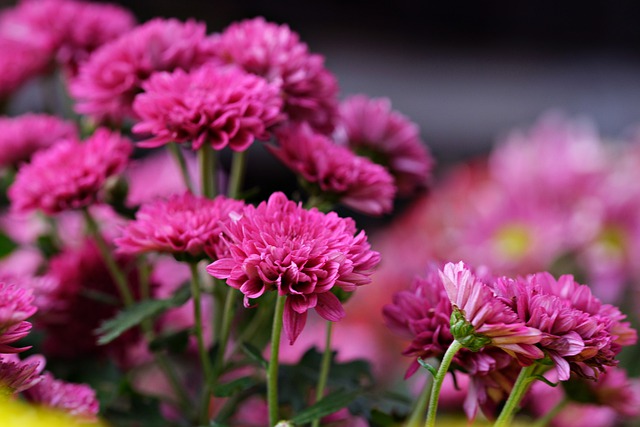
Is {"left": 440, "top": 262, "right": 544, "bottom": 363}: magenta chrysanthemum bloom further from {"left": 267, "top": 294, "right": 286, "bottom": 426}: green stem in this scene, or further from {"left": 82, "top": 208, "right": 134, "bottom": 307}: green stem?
{"left": 82, "top": 208, "right": 134, "bottom": 307}: green stem

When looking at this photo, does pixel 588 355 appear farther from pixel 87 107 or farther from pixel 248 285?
pixel 87 107

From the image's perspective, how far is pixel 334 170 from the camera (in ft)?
1.23

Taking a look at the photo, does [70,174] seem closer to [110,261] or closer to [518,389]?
[110,261]

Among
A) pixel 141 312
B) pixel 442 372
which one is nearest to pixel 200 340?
pixel 141 312

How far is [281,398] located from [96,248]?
6.2 inches

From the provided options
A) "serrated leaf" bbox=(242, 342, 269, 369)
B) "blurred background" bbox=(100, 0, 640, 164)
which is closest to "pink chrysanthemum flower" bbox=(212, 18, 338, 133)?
"serrated leaf" bbox=(242, 342, 269, 369)

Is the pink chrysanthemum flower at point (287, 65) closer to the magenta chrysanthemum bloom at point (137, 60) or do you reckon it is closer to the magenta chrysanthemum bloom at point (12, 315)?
the magenta chrysanthemum bloom at point (137, 60)

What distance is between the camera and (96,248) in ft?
1.60

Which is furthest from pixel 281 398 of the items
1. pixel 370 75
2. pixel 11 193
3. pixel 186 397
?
pixel 370 75

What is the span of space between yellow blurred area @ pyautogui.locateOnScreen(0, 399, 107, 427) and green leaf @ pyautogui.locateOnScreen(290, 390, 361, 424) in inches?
3.4

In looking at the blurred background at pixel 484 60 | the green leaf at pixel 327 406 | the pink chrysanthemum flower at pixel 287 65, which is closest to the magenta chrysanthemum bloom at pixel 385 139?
the pink chrysanthemum flower at pixel 287 65

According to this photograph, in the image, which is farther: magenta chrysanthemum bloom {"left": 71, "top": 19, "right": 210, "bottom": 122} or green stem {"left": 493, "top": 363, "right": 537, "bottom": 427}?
magenta chrysanthemum bloom {"left": 71, "top": 19, "right": 210, "bottom": 122}

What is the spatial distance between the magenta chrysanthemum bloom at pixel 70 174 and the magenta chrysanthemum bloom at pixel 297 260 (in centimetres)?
11

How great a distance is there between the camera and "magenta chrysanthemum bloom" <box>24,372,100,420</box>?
323 mm
